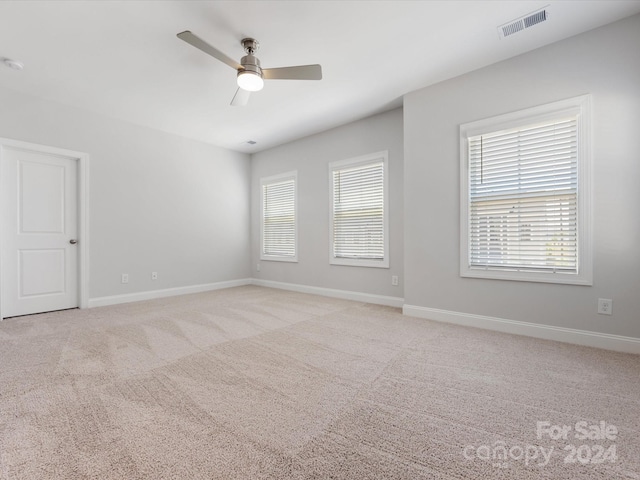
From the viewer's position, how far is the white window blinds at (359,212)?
448cm

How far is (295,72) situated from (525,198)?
2.53 meters

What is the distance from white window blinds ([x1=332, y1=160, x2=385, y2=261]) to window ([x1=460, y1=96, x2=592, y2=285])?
1361 millimetres

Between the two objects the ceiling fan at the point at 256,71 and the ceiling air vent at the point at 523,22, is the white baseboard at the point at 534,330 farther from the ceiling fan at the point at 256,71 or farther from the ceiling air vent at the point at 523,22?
the ceiling fan at the point at 256,71

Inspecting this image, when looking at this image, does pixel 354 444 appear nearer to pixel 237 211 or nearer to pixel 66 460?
pixel 66 460

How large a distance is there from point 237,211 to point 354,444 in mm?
5398

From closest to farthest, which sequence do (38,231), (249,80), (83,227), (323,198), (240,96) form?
(249,80) < (240,96) < (38,231) < (83,227) < (323,198)

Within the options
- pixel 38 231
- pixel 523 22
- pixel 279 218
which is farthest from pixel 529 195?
pixel 38 231

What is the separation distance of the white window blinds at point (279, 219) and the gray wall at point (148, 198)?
524 millimetres

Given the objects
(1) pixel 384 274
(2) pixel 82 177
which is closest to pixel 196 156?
(2) pixel 82 177

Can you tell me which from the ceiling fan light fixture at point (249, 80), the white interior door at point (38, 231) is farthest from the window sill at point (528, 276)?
the white interior door at point (38, 231)

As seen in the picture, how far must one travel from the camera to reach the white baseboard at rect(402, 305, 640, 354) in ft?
8.28

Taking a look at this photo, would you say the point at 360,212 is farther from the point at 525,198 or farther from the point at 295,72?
the point at 295,72

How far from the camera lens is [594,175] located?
2.61 metres

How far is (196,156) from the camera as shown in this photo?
18.0 feet
